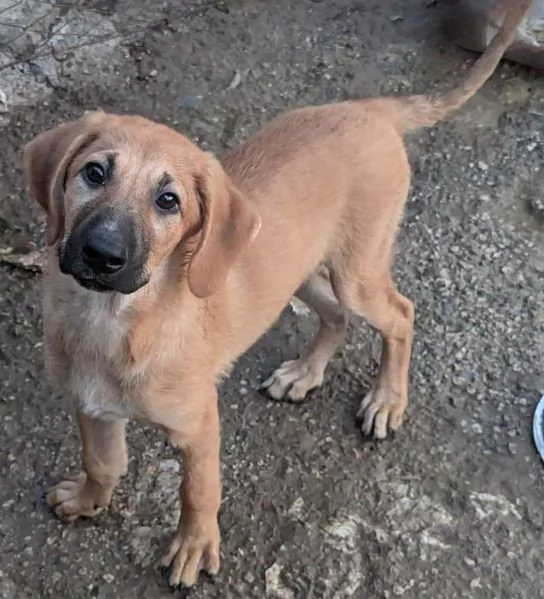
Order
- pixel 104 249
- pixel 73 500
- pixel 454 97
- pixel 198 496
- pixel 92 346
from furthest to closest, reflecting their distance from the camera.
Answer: pixel 454 97, pixel 73 500, pixel 198 496, pixel 92 346, pixel 104 249

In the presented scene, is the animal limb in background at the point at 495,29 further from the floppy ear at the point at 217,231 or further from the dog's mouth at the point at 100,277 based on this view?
the dog's mouth at the point at 100,277

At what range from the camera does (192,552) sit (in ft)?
11.5

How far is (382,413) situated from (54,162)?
1738mm

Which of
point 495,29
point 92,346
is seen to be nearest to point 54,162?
point 92,346

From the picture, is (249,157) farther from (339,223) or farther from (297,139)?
(339,223)

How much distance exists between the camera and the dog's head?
2.72 meters

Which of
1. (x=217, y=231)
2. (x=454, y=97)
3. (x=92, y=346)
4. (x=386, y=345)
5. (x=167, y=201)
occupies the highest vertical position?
(x=167, y=201)

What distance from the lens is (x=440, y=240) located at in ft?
15.9

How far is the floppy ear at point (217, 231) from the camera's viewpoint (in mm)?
2914

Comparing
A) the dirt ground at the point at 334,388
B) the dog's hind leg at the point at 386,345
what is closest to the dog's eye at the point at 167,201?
the dog's hind leg at the point at 386,345

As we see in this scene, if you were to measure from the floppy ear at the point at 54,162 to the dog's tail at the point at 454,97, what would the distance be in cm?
130

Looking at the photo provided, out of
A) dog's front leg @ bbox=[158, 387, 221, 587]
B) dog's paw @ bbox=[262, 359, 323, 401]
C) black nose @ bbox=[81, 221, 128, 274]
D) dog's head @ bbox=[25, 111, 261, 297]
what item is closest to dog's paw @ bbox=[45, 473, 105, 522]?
dog's front leg @ bbox=[158, 387, 221, 587]

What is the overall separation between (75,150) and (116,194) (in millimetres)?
234

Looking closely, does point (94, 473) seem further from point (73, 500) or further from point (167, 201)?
point (167, 201)
